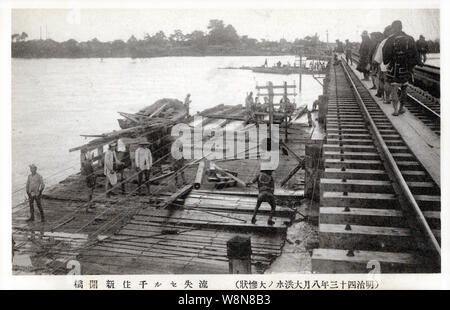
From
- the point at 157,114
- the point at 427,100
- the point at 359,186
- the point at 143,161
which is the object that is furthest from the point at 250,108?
the point at 359,186

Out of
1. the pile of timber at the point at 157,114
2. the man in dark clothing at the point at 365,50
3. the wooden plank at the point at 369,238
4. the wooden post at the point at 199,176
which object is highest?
the man in dark clothing at the point at 365,50

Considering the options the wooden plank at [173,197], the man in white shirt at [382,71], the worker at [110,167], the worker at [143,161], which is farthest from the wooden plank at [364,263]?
the worker at [110,167]

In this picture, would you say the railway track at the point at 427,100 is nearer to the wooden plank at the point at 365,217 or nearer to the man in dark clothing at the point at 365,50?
the man in dark clothing at the point at 365,50

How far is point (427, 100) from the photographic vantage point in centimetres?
1002

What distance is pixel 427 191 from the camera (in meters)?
4.94

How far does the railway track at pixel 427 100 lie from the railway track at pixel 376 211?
47.1 inches

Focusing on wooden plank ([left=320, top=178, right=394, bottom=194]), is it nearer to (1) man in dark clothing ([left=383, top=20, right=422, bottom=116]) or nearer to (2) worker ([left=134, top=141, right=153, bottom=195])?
(1) man in dark clothing ([left=383, top=20, right=422, bottom=116])

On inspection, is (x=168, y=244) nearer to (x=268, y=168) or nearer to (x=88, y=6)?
(x=268, y=168)

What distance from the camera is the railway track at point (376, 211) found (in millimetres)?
3705

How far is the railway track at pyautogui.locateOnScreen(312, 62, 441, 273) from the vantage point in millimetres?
3705

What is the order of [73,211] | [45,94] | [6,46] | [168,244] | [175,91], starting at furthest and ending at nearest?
[175,91] < [45,94] < [73,211] < [168,244] < [6,46]

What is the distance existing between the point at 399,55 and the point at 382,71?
125 cm
